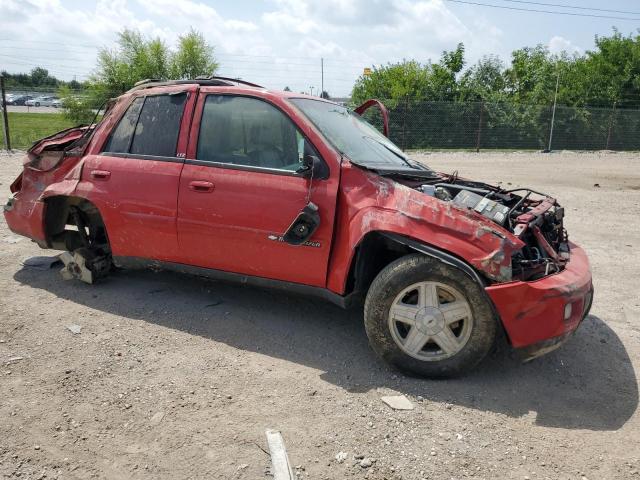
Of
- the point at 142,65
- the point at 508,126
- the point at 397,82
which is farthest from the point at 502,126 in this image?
the point at 142,65

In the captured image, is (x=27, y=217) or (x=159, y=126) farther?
(x=27, y=217)

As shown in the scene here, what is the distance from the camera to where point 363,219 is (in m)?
3.59

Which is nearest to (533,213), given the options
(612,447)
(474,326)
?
(474,326)

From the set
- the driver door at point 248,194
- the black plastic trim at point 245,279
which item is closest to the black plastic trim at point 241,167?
the driver door at point 248,194

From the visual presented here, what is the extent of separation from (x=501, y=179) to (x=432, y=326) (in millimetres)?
10949

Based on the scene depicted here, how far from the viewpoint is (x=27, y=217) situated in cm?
512

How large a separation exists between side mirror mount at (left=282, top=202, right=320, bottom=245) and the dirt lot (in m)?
0.83

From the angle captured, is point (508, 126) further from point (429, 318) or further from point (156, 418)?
point (156, 418)

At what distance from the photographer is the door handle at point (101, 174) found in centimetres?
457

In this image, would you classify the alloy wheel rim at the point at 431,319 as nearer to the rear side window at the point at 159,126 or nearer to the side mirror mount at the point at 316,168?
the side mirror mount at the point at 316,168

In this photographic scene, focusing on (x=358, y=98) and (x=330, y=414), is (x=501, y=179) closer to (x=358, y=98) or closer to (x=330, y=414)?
(x=330, y=414)

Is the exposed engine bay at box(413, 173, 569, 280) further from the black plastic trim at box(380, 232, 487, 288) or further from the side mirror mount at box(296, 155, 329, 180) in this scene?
the side mirror mount at box(296, 155, 329, 180)

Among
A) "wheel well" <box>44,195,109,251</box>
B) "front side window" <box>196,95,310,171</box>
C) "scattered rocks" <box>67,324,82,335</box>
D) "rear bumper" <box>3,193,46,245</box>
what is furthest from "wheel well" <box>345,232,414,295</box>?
"rear bumper" <box>3,193,46,245</box>

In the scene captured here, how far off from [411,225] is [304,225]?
73 cm
